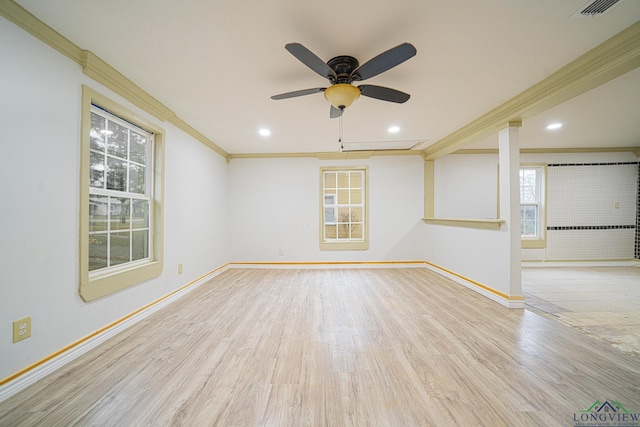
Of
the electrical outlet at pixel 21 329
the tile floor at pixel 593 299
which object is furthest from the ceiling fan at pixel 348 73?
the tile floor at pixel 593 299

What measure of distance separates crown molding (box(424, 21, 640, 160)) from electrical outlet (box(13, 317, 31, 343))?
14.3 ft

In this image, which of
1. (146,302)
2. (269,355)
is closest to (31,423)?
(269,355)

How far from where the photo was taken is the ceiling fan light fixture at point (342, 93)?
Result: 1.82m

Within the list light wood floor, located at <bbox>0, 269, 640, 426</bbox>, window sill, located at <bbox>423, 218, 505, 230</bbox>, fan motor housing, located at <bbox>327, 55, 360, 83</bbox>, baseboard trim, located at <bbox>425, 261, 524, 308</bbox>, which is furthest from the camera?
window sill, located at <bbox>423, 218, 505, 230</bbox>

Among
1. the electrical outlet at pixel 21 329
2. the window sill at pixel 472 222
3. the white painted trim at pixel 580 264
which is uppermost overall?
the window sill at pixel 472 222

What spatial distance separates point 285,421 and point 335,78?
2231 mm

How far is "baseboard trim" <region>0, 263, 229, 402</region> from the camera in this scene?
138 cm

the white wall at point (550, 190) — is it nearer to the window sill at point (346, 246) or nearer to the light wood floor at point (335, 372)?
the window sill at point (346, 246)

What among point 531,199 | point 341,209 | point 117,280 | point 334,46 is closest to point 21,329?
point 117,280

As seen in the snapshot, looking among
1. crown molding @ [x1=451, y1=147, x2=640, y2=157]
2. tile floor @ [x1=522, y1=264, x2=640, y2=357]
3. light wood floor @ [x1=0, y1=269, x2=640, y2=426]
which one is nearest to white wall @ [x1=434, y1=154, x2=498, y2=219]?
crown molding @ [x1=451, y1=147, x2=640, y2=157]

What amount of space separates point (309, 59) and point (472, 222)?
311 centimetres

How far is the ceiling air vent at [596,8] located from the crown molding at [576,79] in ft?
1.29

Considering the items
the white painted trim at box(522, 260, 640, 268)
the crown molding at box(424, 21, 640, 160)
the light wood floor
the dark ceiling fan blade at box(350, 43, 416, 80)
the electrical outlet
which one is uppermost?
the crown molding at box(424, 21, 640, 160)

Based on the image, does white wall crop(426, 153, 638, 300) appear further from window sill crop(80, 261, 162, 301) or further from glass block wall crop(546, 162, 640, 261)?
window sill crop(80, 261, 162, 301)
